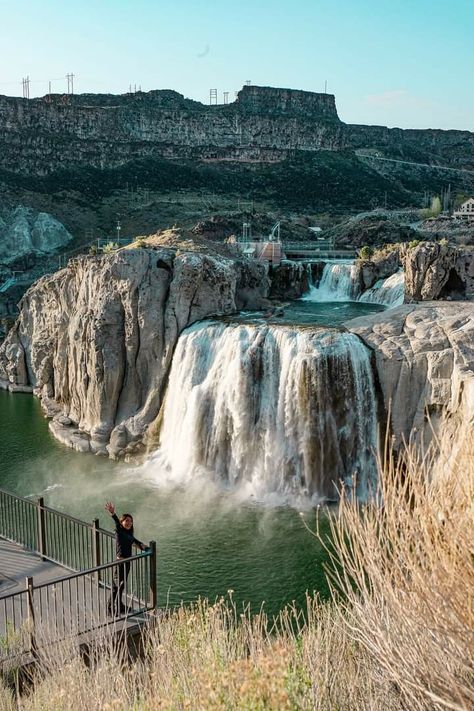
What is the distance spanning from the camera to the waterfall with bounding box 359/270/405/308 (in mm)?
37750

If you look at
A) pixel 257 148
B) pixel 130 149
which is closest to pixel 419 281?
pixel 130 149

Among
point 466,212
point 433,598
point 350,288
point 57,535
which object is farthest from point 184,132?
point 433,598

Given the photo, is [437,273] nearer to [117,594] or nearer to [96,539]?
[96,539]

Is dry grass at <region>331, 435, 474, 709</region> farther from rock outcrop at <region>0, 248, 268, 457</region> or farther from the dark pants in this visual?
rock outcrop at <region>0, 248, 268, 457</region>

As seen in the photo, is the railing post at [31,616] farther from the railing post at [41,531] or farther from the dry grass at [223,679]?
the railing post at [41,531]

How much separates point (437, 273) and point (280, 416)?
13624 millimetres

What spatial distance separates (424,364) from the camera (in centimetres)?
2164

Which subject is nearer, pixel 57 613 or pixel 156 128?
pixel 57 613

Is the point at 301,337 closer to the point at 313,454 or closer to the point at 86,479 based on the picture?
the point at 313,454

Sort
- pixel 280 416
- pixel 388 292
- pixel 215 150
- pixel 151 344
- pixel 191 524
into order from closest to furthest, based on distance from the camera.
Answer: pixel 191 524 < pixel 280 416 < pixel 151 344 < pixel 388 292 < pixel 215 150

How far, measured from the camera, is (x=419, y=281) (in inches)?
1309

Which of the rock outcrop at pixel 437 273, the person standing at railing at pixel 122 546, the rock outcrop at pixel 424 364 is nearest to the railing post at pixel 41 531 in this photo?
the person standing at railing at pixel 122 546

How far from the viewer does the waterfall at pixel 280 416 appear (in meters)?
22.4

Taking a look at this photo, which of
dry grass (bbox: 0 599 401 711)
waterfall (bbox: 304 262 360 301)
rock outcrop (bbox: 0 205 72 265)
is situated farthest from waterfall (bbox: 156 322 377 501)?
rock outcrop (bbox: 0 205 72 265)
